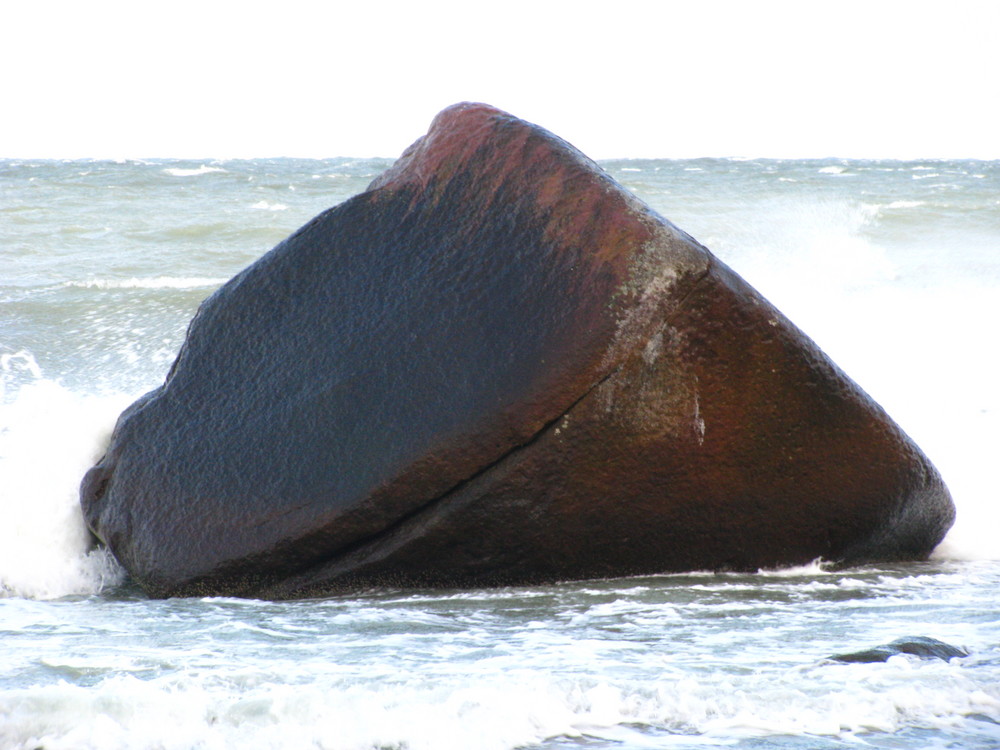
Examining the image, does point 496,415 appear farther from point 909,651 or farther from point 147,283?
point 147,283

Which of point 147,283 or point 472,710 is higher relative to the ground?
point 147,283

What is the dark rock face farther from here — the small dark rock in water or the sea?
the small dark rock in water

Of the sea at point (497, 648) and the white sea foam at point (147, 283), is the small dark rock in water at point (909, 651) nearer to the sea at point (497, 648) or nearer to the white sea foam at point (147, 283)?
the sea at point (497, 648)

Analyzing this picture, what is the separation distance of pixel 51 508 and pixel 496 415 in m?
1.67

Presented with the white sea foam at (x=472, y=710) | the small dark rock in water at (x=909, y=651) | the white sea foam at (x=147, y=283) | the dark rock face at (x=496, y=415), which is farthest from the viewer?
the white sea foam at (x=147, y=283)

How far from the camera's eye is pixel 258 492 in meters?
2.98

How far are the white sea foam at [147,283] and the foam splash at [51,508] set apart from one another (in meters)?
4.58

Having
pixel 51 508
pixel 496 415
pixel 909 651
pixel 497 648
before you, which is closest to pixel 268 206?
pixel 51 508

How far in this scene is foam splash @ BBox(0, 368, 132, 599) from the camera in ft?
11.0

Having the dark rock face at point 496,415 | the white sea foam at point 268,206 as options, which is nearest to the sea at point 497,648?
the dark rock face at point 496,415

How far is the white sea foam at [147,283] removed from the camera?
27.4ft

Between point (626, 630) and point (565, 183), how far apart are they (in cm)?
120

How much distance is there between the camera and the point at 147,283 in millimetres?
8516

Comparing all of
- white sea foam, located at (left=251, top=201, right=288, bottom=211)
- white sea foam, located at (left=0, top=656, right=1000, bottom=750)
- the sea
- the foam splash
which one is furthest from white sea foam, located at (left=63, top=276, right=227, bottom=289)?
white sea foam, located at (left=0, top=656, right=1000, bottom=750)
